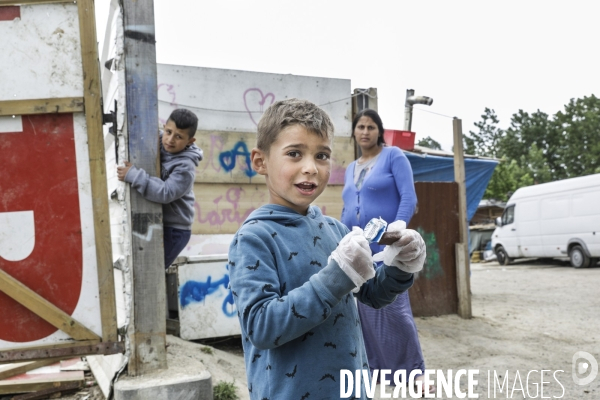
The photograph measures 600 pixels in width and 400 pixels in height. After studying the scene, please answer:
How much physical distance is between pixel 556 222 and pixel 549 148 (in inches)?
1415

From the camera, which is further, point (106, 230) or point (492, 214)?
point (492, 214)

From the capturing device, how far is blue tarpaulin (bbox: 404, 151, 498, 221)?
859 centimetres

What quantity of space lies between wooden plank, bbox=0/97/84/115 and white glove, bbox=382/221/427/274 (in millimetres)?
2441

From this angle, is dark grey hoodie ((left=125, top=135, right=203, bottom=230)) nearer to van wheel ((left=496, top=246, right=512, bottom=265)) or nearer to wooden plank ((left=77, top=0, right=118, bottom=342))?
wooden plank ((left=77, top=0, right=118, bottom=342))

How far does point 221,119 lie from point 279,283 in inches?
189

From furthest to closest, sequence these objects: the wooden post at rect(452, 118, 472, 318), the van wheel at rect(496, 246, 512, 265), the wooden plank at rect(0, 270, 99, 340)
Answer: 1. the van wheel at rect(496, 246, 512, 265)
2. the wooden post at rect(452, 118, 472, 318)
3. the wooden plank at rect(0, 270, 99, 340)

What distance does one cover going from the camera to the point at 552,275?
1281 centimetres

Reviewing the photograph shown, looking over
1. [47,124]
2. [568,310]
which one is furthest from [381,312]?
[568,310]

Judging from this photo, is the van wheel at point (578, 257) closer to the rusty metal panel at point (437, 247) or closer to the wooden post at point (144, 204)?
the rusty metal panel at point (437, 247)

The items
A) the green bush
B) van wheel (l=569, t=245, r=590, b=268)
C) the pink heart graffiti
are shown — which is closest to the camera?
the green bush

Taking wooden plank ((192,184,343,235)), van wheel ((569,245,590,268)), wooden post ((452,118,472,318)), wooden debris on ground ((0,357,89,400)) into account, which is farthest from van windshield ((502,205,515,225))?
wooden debris on ground ((0,357,89,400))

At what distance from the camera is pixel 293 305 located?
4.26 feet

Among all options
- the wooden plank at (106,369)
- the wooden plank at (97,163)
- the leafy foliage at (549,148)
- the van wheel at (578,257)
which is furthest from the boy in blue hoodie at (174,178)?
the leafy foliage at (549,148)

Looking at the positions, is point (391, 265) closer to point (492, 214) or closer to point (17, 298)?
point (17, 298)
